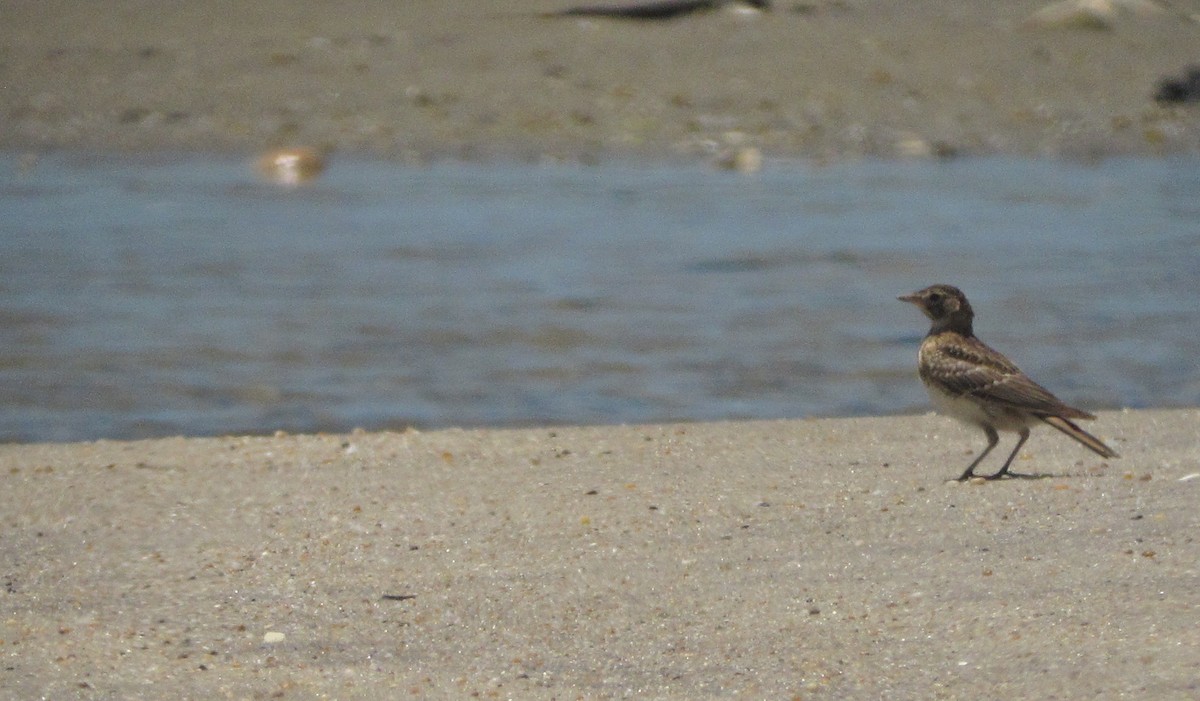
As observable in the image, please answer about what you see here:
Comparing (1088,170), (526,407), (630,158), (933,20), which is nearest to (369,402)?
(526,407)

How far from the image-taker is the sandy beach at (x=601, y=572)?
4.39 meters

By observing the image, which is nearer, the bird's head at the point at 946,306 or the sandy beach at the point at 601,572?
the sandy beach at the point at 601,572

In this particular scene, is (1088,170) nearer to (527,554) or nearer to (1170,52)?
(1170,52)

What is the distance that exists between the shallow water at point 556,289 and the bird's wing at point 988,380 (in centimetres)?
180

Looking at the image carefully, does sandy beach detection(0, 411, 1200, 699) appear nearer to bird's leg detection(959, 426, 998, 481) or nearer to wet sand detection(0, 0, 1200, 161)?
bird's leg detection(959, 426, 998, 481)

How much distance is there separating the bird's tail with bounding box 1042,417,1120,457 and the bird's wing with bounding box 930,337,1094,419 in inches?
2.4

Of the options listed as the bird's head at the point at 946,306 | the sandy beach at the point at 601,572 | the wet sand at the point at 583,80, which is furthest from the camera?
the wet sand at the point at 583,80

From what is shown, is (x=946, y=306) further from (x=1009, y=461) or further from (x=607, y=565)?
(x=607, y=565)

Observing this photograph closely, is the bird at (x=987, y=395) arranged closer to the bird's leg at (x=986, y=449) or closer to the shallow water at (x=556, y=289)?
the bird's leg at (x=986, y=449)

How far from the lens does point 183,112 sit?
17703mm

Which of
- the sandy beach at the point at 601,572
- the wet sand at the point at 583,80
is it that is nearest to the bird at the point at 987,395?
the sandy beach at the point at 601,572

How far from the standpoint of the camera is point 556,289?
36.0ft

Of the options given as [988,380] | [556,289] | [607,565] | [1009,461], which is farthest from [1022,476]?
[556,289]

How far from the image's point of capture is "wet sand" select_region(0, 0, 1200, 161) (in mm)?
17156
